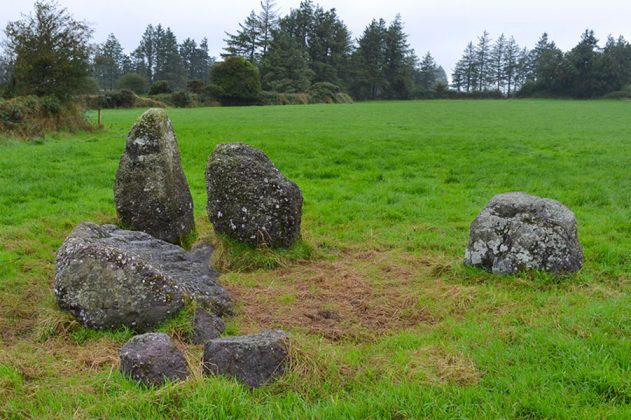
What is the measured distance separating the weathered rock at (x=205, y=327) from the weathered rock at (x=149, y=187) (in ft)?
11.8

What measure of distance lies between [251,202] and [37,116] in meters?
21.6

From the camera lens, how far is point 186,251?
8.75 metres

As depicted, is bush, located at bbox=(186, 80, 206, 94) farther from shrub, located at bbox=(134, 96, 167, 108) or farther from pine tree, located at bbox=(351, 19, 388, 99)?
pine tree, located at bbox=(351, 19, 388, 99)

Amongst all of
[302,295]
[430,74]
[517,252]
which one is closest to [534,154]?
[517,252]

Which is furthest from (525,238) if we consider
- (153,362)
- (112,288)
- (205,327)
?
(112,288)

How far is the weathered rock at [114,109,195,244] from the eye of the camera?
9.51m

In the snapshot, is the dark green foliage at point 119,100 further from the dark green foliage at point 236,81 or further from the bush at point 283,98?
the bush at point 283,98

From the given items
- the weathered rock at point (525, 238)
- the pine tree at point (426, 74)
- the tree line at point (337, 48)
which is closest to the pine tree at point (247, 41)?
the tree line at point (337, 48)

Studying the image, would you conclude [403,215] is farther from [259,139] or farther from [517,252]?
[259,139]

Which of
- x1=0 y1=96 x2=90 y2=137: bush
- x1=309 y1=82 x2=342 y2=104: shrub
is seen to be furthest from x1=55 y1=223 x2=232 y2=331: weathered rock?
x1=309 y1=82 x2=342 y2=104: shrub

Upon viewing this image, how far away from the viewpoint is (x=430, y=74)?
464ft

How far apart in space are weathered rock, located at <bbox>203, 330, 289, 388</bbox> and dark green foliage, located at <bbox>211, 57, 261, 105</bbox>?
7262cm

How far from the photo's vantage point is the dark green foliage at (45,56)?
28.1 meters

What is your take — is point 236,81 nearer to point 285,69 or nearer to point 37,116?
point 285,69
